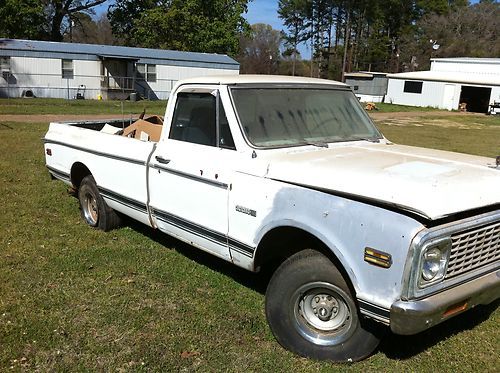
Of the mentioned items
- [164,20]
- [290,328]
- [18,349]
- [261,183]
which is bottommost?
[18,349]

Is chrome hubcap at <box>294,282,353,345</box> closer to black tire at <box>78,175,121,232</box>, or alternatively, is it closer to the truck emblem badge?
the truck emblem badge

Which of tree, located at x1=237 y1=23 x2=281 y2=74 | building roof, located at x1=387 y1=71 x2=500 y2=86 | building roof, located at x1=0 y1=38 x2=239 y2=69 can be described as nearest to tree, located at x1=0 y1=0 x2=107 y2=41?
building roof, located at x1=0 y1=38 x2=239 y2=69

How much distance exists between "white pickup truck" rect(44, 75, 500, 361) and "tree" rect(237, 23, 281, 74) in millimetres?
59394

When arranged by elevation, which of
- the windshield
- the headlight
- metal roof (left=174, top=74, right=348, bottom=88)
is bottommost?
the headlight

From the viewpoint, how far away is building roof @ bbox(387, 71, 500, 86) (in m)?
39.9

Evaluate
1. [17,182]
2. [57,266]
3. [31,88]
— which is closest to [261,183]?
[57,266]

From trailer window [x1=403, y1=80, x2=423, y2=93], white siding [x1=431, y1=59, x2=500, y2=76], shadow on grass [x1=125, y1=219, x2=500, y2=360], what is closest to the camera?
shadow on grass [x1=125, y1=219, x2=500, y2=360]

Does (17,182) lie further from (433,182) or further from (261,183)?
(433,182)

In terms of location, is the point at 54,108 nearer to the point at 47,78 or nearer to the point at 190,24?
the point at 47,78

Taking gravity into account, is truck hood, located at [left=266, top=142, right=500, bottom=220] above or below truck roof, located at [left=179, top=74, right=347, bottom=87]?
below

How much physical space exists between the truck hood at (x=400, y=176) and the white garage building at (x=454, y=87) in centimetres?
3910

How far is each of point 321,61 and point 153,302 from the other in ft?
247

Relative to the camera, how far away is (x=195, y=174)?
13.9ft

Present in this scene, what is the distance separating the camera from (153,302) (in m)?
4.30
